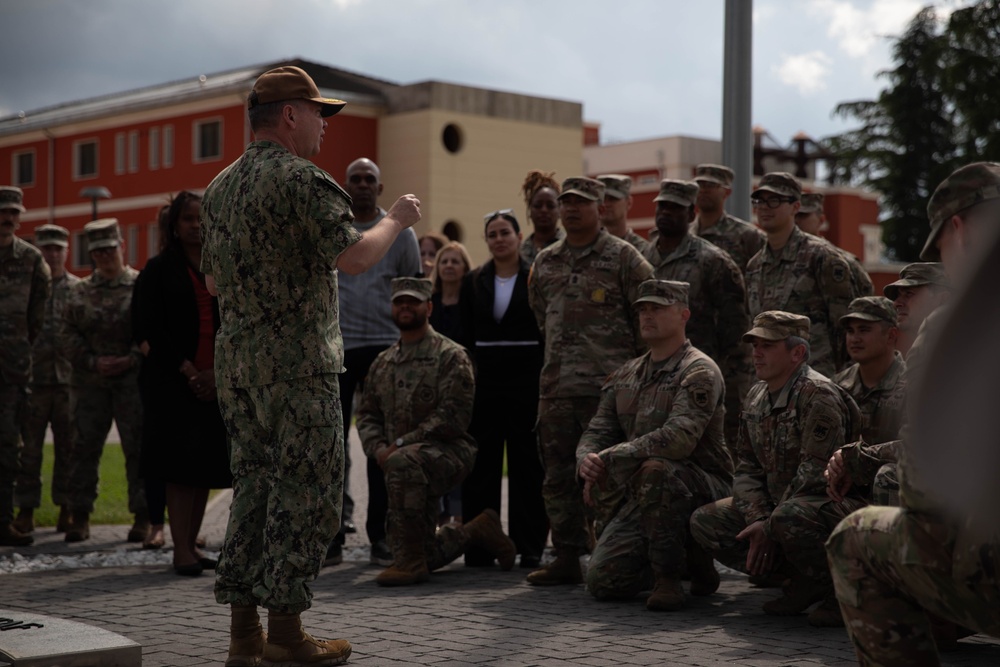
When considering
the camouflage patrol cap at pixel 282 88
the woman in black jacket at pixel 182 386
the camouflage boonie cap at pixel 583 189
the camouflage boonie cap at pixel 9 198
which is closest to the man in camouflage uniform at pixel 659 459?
the camouflage boonie cap at pixel 583 189

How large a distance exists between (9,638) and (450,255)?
5.69 meters

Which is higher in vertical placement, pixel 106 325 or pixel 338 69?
pixel 338 69

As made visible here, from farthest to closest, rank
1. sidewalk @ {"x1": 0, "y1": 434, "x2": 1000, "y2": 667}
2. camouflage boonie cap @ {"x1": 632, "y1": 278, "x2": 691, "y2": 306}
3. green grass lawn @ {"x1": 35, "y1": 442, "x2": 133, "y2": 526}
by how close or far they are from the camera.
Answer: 1. green grass lawn @ {"x1": 35, "y1": 442, "x2": 133, "y2": 526}
2. camouflage boonie cap @ {"x1": 632, "y1": 278, "x2": 691, "y2": 306}
3. sidewalk @ {"x1": 0, "y1": 434, "x2": 1000, "y2": 667}

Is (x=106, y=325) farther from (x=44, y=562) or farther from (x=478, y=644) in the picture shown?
(x=478, y=644)

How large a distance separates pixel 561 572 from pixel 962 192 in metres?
4.95

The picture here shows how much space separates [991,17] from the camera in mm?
29562

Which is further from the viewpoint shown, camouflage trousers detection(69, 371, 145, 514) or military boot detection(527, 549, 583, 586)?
camouflage trousers detection(69, 371, 145, 514)

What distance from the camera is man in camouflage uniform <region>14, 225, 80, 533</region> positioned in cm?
1041

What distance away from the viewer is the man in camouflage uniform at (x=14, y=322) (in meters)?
10.2

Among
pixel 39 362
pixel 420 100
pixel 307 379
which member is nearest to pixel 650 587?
pixel 307 379

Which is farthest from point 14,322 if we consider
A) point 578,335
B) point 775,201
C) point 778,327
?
point 778,327

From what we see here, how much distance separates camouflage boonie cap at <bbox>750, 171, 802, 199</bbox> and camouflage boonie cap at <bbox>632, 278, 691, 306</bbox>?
1520 millimetres

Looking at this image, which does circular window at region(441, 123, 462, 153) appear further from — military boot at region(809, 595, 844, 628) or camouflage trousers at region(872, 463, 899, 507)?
camouflage trousers at region(872, 463, 899, 507)

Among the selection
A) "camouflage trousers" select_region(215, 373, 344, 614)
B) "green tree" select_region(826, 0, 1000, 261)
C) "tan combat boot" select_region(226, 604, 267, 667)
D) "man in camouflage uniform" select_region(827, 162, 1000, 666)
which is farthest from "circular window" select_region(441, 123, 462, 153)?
"man in camouflage uniform" select_region(827, 162, 1000, 666)
